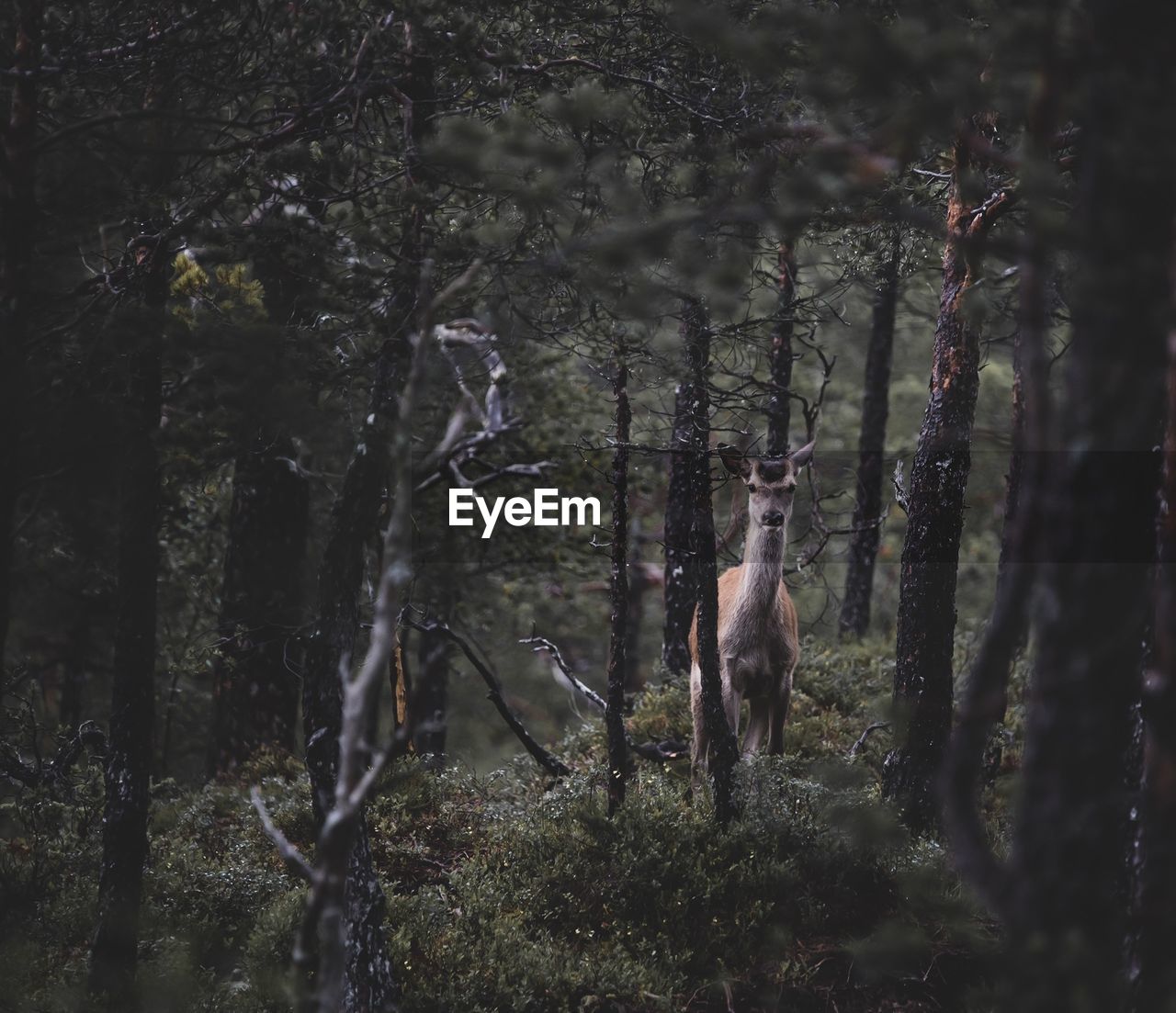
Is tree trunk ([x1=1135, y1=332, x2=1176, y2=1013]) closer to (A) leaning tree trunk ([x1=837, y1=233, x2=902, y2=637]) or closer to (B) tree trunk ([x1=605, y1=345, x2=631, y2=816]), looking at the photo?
(B) tree trunk ([x1=605, y1=345, x2=631, y2=816])

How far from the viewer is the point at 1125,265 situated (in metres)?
4.06

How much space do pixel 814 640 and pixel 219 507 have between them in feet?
32.9

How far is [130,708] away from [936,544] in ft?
23.2

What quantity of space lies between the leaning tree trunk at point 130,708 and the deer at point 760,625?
5321 millimetres

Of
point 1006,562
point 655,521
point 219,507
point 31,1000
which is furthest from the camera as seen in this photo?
point 655,521

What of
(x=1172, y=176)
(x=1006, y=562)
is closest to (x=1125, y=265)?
(x=1172, y=176)

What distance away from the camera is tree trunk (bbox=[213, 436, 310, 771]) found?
15.8m

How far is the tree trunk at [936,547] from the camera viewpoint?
10.8 metres

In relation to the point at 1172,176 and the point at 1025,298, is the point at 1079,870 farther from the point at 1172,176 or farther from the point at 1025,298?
the point at 1172,176

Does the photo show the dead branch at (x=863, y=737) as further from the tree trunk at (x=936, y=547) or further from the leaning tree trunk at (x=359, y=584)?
the leaning tree trunk at (x=359, y=584)

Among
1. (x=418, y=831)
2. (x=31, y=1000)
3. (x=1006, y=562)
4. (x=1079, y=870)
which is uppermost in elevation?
(x=1006, y=562)

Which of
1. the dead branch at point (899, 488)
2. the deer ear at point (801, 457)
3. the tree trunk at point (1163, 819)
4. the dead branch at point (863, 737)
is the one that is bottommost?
the dead branch at point (863, 737)

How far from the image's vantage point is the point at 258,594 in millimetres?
15703

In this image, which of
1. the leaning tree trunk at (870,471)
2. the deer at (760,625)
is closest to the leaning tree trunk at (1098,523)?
the deer at (760,625)
